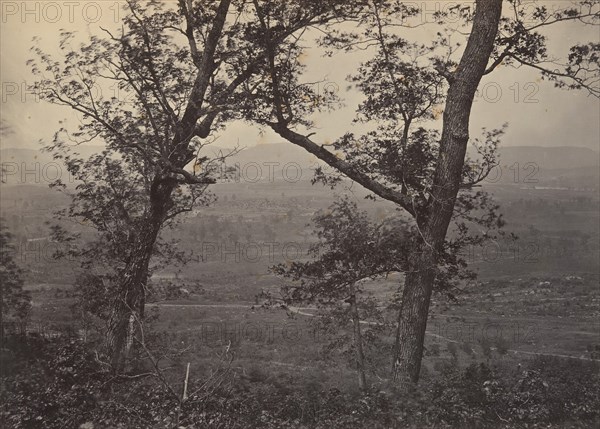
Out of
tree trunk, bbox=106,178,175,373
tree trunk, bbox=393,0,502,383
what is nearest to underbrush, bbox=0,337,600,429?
tree trunk, bbox=393,0,502,383

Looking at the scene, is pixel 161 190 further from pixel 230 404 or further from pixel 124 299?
pixel 230 404

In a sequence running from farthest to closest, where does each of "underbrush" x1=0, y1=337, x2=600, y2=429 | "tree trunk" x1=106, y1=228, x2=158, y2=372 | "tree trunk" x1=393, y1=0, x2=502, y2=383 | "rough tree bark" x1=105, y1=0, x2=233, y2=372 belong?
"rough tree bark" x1=105, y1=0, x2=233, y2=372 → "tree trunk" x1=106, y1=228, x2=158, y2=372 → "tree trunk" x1=393, y1=0, x2=502, y2=383 → "underbrush" x1=0, y1=337, x2=600, y2=429

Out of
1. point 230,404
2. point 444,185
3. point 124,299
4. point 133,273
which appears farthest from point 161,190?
point 444,185

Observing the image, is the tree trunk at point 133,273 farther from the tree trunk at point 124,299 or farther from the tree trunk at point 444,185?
the tree trunk at point 444,185

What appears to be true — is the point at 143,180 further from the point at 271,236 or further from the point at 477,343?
the point at 271,236

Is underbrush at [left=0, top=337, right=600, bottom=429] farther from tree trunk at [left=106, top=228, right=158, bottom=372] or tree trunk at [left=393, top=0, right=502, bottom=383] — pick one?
tree trunk at [left=106, top=228, right=158, bottom=372]
